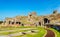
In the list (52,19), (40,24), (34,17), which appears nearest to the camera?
(52,19)

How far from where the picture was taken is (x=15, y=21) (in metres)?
70.9

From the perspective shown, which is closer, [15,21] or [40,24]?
[15,21]

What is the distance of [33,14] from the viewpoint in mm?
83188

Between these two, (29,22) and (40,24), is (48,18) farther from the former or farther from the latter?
(29,22)

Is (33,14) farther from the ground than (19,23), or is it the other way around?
→ (33,14)

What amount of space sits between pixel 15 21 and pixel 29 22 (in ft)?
26.2

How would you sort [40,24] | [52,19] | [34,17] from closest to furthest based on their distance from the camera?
[52,19] → [40,24] → [34,17]

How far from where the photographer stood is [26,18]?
80.4 meters

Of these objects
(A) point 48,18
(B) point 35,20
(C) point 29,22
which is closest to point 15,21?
(C) point 29,22

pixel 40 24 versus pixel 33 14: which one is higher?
pixel 33 14

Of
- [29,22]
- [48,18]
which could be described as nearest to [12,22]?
[29,22]

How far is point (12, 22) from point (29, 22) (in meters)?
9.33

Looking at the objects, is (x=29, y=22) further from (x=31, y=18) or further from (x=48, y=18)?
(x=48, y=18)

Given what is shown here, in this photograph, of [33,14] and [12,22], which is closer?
[12,22]
